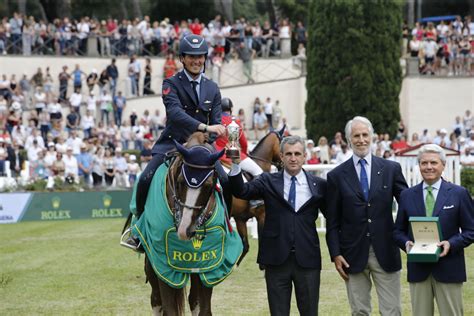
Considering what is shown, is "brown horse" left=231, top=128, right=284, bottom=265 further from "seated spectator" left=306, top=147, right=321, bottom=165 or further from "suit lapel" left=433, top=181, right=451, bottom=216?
"seated spectator" left=306, top=147, right=321, bottom=165

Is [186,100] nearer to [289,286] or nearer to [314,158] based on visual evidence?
[289,286]

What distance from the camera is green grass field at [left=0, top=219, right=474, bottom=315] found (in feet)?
38.1

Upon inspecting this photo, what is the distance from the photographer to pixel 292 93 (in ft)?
135

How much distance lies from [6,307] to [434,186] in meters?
6.19

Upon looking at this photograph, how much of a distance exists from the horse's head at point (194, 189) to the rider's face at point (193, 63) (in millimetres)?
1183

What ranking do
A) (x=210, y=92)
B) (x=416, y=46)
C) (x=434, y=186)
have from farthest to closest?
(x=416, y=46), (x=210, y=92), (x=434, y=186)

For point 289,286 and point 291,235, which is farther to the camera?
point 289,286

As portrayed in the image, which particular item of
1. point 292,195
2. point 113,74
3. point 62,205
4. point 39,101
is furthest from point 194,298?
point 113,74

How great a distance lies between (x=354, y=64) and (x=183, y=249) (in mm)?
27263

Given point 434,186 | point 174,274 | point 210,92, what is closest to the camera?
point 434,186

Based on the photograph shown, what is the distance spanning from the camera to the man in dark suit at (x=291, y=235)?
27.6ft

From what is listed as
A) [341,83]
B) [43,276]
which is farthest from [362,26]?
[43,276]

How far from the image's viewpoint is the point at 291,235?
8.40 meters

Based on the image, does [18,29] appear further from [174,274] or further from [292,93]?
[174,274]
